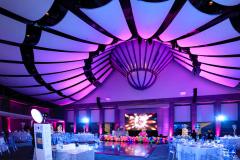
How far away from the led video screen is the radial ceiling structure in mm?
Answer: 5773

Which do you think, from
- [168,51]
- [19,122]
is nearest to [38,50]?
[168,51]

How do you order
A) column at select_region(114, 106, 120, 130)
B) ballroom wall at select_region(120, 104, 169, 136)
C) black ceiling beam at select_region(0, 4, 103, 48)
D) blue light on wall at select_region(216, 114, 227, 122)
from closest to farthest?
black ceiling beam at select_region(0, 4, 103, 48) → blue light on wall at select_region(216, 114, 227, 122) → ballroom wall at select_region(120, 104, 169, 136) → column at select_region(114, 106, 120, 130)

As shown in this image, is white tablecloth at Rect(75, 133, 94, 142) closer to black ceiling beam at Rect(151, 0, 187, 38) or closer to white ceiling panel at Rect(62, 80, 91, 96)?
white ceiling panel at Rect(62, 80, 91, 96)

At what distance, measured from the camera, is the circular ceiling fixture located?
49.9 ft

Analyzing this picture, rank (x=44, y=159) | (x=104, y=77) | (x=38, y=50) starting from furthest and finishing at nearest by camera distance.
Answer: (x=104, y=77)
(x=38, y=50)
(x=44, y=159)

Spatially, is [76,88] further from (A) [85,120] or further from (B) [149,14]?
(B) [149,14]

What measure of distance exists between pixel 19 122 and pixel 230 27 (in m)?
17.0

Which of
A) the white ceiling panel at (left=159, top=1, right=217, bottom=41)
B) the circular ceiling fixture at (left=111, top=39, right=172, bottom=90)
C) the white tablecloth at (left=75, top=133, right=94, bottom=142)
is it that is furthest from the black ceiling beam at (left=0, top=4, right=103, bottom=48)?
the white tablecloth at (left=75, top=133, right=94, bottom=142)

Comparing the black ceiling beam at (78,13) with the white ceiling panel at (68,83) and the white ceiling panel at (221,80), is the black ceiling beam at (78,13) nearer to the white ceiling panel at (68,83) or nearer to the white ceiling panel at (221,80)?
the white ceiling panel at (68,83)

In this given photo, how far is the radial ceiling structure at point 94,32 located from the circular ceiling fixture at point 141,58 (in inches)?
23.6

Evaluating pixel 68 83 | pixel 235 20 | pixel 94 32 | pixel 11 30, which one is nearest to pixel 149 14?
pixel 94 32

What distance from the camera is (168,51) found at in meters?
15.9

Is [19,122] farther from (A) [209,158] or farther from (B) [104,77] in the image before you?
(A) [209,158]

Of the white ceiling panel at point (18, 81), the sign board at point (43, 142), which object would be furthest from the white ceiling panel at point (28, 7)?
the white ceiling panel at point (18, 81)
